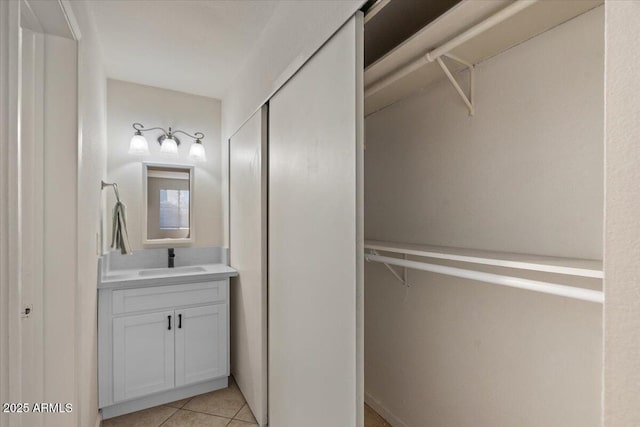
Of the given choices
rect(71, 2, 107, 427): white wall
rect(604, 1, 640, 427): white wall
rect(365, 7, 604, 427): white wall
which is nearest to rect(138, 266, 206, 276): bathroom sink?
rect(71, 2, 107, 427): white wall

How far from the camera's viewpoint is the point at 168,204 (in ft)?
9.29

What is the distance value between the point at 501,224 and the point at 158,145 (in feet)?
8.94

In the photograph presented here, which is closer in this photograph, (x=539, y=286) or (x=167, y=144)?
(x=539, y=286)

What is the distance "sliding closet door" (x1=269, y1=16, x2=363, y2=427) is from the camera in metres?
1.13

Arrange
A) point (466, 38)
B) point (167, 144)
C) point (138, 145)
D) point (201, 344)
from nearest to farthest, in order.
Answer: point (466, 38) < point (201, 344) < point (138, 145) < point (167, 144)

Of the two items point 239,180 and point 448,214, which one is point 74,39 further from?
point 448,214

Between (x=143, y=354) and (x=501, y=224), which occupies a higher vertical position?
(x=501, y=224)

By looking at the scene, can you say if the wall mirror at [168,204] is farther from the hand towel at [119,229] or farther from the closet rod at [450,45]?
the closet rod at [450,45]

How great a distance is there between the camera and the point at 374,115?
87.0 inches

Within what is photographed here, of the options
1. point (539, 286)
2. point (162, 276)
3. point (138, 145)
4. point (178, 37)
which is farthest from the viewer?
point (138, 145)

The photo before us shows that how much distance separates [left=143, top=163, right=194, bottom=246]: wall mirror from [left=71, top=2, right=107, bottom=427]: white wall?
28.2 inches

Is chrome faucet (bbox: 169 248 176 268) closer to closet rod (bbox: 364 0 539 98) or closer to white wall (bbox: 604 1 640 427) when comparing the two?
closet rod (bbox: 364 0 539 98)

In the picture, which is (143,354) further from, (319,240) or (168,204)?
(319,240)

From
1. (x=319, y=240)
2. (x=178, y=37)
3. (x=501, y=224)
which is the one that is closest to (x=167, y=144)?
(x=178, y=37)
